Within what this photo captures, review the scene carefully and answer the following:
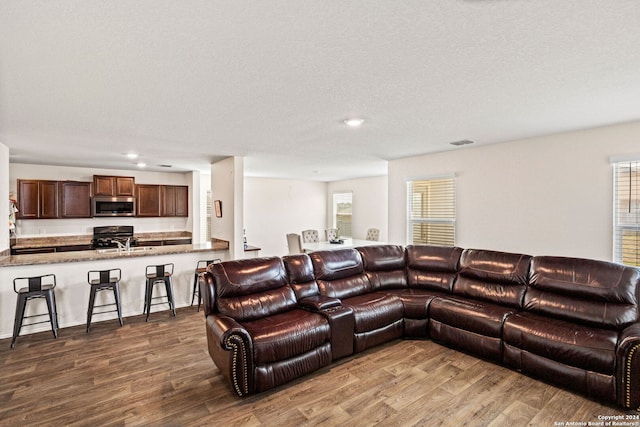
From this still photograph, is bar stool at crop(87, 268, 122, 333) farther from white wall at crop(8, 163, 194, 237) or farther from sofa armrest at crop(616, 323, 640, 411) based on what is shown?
sofa armrest at crop(616, 323, 640, 411)

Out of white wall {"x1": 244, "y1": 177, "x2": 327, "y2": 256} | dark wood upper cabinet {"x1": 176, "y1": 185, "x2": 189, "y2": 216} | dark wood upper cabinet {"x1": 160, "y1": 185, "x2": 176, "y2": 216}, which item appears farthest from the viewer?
white wall {"x1": 244, "y1": 177, "x2": 327, "y2": 256}

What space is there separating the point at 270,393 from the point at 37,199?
6219mm

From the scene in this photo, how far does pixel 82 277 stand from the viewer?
429 cm

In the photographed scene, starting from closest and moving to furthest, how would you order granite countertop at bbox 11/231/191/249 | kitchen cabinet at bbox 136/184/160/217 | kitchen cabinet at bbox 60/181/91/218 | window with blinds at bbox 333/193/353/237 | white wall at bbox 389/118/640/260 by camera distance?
1. white wall at bbox 389/118/640/260
2. granite countertop at bbox 11/231/191/249
3. kitchen cabinet at bbox 60/181/91/218
4. kitchen cabinet at bbox 136/184/160/217
5. window with blinds at bbox 333/193/353/237

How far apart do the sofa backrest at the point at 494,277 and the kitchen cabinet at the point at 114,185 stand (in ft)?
21.8

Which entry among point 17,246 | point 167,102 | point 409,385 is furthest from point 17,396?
point 17,246

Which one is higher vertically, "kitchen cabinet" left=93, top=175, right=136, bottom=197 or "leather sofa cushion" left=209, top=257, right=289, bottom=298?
"kitchen cabinet" left=93, top=175, right=136, bottom=197

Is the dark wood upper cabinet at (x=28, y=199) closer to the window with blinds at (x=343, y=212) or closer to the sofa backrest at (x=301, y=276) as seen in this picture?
the sofa backrest at (x=301, y=276)

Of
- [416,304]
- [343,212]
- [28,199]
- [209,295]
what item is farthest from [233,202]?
[343,212]

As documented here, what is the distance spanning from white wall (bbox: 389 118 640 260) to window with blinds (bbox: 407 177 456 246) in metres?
0.14

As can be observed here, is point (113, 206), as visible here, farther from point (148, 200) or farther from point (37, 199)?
point (37, 199)

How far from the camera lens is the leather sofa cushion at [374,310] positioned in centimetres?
340

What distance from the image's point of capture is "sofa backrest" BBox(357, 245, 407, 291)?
4.29 meters

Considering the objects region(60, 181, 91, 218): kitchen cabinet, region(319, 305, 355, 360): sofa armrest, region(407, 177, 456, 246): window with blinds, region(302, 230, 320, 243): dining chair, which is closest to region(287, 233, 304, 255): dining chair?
region(302, 230, 320, 243): dining chair
